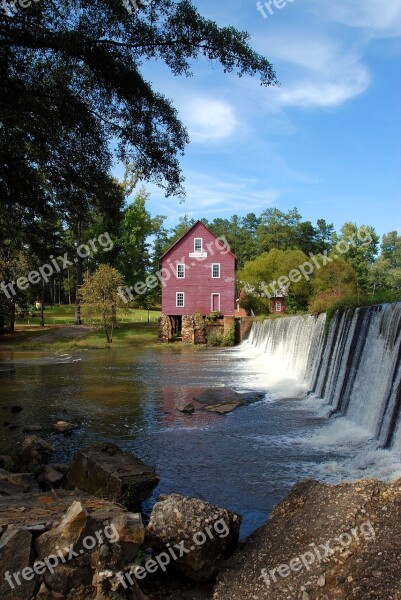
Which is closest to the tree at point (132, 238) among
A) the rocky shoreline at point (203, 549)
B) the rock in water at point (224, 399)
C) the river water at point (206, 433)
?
the river water at point (206, 433)

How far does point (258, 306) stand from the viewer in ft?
186

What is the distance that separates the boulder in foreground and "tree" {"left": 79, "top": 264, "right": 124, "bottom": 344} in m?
41.5

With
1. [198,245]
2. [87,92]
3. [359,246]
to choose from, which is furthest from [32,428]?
[359,246]

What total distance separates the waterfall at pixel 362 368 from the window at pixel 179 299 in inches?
1098

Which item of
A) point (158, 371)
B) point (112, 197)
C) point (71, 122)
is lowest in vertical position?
point (158, 371)

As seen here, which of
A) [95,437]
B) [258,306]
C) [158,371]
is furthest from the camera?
[258,306]

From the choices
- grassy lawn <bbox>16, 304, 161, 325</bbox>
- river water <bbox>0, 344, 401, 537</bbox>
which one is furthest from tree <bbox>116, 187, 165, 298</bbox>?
river water <bbox>0, 344, 401, 537</bbox>

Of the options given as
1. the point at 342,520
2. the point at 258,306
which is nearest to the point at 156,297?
the point at 258,306

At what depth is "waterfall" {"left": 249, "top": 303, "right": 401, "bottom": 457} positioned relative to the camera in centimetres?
1067

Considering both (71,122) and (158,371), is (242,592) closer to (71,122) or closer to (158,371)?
(71,122)

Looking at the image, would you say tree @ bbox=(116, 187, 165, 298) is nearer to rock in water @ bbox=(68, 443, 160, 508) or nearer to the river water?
the river water

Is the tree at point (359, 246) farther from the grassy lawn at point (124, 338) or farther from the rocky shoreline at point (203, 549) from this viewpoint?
the rocky shoreline at point (203, 549)

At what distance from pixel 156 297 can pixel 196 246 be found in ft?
92.6

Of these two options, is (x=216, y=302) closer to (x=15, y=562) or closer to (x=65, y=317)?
(x=65, y=317)
